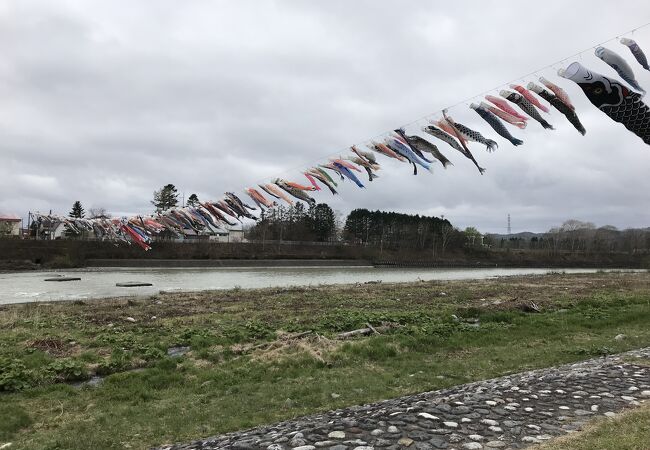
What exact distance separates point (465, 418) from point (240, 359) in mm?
6627

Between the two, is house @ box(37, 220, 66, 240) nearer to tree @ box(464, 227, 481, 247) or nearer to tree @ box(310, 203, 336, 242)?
tree @ box(310, 203, 336, 242)

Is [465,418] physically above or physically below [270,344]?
above

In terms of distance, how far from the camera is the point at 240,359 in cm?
1140

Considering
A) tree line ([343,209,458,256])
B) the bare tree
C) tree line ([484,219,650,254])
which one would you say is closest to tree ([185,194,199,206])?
tree line ([343,209,458,256])

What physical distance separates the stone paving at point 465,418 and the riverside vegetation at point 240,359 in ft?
3.25

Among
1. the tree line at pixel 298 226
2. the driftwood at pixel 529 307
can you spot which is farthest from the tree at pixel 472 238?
the driftwood at pixel 529 307

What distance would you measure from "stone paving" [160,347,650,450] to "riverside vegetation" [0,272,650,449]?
991 mm

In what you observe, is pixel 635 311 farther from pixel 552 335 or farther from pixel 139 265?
pixel 139 265

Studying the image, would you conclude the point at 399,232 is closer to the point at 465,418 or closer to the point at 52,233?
the point at 52,233

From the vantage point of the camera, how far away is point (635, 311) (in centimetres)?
1725

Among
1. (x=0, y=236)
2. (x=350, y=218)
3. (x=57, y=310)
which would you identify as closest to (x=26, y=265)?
(x=0, y=236)

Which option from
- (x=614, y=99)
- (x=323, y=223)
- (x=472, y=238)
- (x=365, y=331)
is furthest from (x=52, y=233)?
(x=472, y=238)

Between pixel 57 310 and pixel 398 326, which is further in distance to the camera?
pixel 57 310

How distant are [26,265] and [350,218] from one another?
90.0 metres
